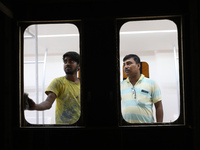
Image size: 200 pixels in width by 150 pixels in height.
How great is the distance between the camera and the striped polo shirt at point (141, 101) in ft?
12.4

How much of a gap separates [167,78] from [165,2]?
352 cm

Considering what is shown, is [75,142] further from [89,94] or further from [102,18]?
[102,18]

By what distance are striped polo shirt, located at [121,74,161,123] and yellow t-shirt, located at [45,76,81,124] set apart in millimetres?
694

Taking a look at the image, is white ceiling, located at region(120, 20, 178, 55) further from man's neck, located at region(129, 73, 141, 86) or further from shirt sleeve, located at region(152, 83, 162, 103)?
shirt sleeve, located at region(152, 83, 162, 103)

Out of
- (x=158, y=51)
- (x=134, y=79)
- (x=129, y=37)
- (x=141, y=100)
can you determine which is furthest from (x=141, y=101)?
(x=158, y=51)

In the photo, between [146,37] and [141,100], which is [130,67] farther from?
[146,37]

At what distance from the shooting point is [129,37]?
20.0 ft

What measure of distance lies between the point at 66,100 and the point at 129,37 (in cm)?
298

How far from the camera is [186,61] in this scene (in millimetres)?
3172

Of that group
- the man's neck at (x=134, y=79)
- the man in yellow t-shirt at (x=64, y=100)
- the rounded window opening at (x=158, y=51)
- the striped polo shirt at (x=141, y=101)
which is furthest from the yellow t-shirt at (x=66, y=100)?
the rounded window opening at (x=158, y=51)

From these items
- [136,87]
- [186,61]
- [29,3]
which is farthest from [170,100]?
[29,3]

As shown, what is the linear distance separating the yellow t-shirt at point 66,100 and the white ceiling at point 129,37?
2.50 m

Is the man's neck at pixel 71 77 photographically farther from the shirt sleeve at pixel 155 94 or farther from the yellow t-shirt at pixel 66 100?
the shirt sleeve at pixel 155 94

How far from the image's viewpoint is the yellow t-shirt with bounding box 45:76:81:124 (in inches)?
139
